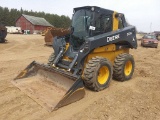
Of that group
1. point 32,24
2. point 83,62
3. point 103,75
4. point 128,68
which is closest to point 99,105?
point 103,75

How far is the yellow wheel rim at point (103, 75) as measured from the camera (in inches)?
237

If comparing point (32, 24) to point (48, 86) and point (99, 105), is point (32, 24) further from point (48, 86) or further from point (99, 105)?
point (99, 105)

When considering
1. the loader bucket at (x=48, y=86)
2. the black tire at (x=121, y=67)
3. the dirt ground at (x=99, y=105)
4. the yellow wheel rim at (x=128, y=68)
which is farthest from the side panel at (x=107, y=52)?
the loader bucket at (x=48, y=86)

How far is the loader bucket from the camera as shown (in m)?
4.92

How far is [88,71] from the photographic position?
5504 mm

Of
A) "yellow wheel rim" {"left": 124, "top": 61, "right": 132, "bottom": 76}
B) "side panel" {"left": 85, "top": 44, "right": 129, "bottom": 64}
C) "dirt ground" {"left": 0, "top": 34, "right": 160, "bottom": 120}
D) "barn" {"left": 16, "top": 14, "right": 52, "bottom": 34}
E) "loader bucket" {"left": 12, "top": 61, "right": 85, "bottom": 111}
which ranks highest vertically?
"barn" {"left": 16, "top": 14, "right": 52, "bottom": 34}

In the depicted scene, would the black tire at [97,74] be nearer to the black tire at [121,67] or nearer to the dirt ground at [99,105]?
the dirt ground at [99,105]

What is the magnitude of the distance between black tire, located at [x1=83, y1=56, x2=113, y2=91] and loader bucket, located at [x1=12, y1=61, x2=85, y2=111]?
408 millimetres

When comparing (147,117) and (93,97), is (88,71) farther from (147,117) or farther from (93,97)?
(147,117)

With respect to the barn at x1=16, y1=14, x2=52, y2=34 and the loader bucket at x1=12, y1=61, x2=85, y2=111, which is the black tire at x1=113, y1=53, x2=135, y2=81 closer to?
the loader bucket at x1=12, y1=61, x2=85, y2=111

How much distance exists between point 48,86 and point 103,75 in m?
1.64

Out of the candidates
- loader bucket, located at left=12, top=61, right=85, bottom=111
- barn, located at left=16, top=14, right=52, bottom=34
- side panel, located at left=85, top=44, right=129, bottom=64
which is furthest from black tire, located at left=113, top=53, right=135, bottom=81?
barn, located at left=16, top=14, right=52, bottom=34

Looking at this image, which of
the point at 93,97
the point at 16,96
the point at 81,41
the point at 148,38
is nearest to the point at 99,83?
the point at 93,97

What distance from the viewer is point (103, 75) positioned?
6.15m
